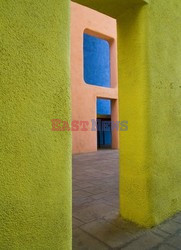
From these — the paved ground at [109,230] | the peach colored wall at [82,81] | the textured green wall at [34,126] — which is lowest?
the paved ground at [109,230]

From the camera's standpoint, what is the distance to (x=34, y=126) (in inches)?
44.4

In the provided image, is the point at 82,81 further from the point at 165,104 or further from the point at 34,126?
the point at 34,126

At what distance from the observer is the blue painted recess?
11.4 meters

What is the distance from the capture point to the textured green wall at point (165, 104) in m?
2.09

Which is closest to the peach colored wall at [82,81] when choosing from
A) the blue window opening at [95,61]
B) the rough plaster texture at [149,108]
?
the blue window opening at [95,61]

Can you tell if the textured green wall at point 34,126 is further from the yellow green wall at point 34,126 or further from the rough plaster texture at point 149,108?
the rough plaster texture at point 149,108

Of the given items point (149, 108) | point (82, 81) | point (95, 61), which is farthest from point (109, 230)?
point (95, 61)

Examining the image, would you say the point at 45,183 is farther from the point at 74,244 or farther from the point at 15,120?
the point at 74,244

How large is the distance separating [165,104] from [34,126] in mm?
1582

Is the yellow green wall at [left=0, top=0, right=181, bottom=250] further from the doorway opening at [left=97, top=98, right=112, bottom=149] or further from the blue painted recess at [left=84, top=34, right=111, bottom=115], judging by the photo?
the blue painted recess at [left=84, top=34, right=111, bottom=115]

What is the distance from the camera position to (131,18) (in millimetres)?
2152

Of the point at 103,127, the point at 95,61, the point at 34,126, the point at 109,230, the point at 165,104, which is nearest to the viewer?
the point at 34,126

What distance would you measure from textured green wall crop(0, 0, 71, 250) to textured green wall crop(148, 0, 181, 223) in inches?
44.8

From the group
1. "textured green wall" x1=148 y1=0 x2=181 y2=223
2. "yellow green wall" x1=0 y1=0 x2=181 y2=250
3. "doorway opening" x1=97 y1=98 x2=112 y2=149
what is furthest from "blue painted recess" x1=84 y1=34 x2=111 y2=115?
"yellow green wall" x1=0 y1=0 x2=181 y2=250
